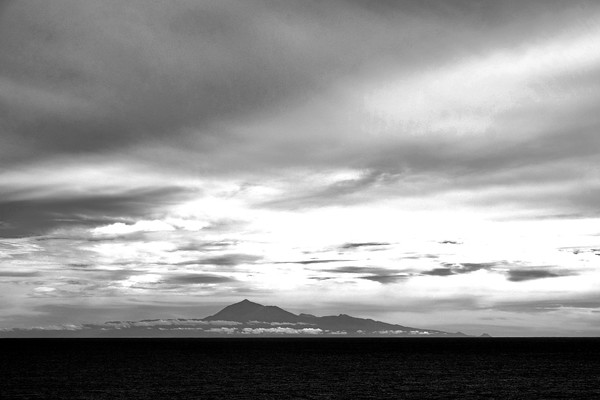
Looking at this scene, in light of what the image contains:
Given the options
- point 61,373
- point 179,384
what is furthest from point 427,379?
point 61,373

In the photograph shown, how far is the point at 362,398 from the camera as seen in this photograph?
8312 centimetres

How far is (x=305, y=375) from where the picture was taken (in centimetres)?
12162

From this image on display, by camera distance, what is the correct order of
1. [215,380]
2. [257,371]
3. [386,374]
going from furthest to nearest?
[257,371]
[386,374]
[215,380]

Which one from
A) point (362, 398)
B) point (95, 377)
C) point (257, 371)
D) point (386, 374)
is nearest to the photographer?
point (362, 398)

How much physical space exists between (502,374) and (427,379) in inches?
893

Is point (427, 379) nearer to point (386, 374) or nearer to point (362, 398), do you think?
point (386, 374)

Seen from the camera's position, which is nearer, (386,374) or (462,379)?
(462,379)

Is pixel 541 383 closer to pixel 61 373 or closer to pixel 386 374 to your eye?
pixel 386 374

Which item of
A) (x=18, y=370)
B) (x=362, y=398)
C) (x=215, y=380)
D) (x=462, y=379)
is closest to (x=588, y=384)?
(x=462, y=379)

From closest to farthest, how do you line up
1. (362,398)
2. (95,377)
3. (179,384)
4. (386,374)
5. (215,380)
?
(362,398)
(179,384)
(215,380)
(95,377)
(386,374)

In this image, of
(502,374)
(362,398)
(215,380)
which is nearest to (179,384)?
(215,380)

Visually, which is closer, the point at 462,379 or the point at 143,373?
the point at 462,379

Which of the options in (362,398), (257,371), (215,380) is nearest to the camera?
(362,398)

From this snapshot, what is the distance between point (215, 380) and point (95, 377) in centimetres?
2343
